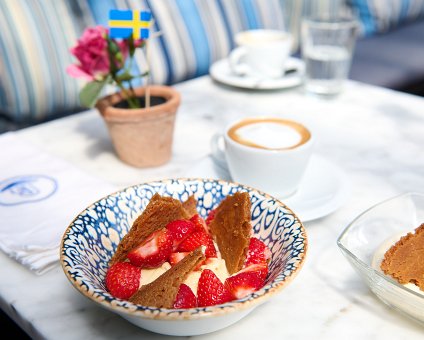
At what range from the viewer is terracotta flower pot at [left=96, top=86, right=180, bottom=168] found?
940mm

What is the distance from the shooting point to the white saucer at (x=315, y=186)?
80 centimetres

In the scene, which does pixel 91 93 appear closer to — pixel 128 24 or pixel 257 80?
pixel 128 24

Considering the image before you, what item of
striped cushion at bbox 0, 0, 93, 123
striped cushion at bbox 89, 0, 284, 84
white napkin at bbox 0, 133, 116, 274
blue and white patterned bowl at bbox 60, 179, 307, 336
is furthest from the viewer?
striped cushion at bbox 89, 0, 284, 84

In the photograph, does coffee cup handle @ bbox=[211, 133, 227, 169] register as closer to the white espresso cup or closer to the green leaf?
the white espresso cup

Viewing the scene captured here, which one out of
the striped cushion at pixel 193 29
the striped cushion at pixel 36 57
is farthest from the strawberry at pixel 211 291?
the striped cushion at pixel 193 29

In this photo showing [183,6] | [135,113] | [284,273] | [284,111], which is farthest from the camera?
[183,6]

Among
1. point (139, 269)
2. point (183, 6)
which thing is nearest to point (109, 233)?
point (139, 269)

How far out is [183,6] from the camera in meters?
1.93

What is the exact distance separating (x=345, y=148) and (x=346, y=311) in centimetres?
50

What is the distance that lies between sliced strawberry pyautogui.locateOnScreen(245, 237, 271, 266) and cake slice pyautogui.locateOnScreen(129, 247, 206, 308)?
67 mm

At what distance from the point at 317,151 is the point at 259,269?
0.50m

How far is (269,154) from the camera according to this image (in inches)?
31.8

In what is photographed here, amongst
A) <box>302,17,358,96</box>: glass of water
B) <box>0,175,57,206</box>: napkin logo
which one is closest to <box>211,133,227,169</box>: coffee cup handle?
<box>0,175,57,206</box>: napkin logo

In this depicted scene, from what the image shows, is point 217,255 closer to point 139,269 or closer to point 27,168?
point 139,269
